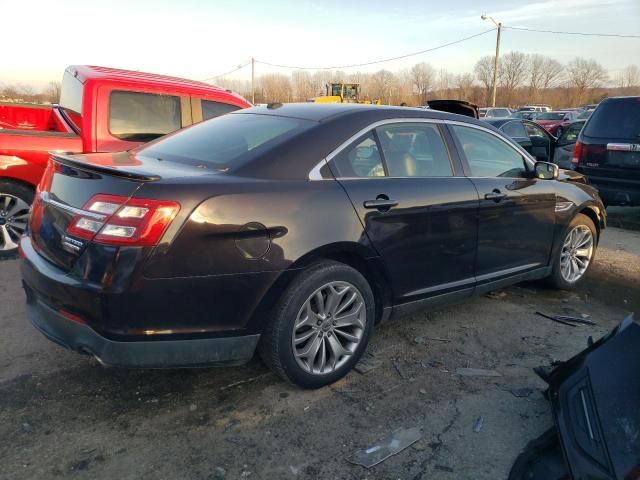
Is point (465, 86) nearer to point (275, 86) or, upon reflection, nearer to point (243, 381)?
point (275, 86)

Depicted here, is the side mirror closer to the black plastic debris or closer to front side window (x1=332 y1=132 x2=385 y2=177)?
front side window (x1=332 y1=132 x2=385 y2=177)

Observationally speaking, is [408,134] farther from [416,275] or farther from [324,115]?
[416,275]

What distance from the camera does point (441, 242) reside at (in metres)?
3.51

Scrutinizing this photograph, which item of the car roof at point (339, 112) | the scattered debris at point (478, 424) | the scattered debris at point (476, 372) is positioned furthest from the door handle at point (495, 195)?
the scattered debris at point (478, 424)

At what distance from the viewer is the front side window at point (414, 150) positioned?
133 inches

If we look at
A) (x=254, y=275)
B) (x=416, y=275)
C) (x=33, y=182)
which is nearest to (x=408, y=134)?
(x=416, y=275)

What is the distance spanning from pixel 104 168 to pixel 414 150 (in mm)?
1980

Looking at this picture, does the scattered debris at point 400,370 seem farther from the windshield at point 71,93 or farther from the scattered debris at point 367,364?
the windshield at point 71,93

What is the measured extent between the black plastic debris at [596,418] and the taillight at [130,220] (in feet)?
6.42

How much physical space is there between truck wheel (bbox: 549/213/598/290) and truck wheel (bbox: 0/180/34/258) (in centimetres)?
515

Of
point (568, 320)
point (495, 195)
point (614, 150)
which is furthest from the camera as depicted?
point (614, 150)

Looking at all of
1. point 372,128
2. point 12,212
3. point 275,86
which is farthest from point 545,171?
point 275,86

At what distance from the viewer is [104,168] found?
8.51ft

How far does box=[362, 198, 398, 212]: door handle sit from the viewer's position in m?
3.09
